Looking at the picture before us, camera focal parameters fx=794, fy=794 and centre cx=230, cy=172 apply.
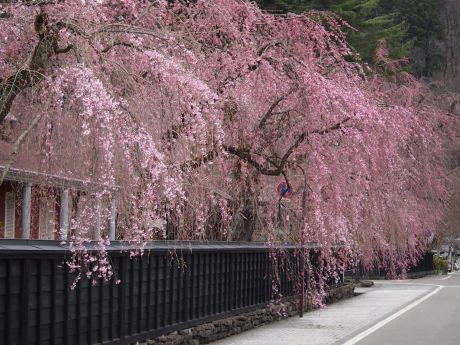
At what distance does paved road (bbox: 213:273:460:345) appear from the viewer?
1390 centimetres

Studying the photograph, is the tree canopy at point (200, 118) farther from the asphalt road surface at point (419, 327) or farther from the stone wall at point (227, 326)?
the asphalt road surface at point (419, 327)

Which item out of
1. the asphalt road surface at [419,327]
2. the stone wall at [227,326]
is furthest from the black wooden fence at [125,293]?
the asphalt road surface at [419,327]

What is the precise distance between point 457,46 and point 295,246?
172ft

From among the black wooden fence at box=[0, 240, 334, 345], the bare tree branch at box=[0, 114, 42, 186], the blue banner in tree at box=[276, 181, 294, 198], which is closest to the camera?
the bare tree branch at box=[0, 114, 42, 186]

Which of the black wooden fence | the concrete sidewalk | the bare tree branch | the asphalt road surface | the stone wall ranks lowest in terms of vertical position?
the asphalt road surface

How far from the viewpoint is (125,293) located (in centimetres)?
983

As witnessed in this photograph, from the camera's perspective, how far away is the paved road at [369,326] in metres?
13.9

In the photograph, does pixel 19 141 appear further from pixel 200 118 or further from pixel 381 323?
pixel 381 323

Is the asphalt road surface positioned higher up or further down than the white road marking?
further down

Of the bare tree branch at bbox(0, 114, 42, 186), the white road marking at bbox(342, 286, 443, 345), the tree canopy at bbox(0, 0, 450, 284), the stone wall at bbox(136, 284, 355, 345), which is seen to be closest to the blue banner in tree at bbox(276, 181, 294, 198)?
the tree canopy at bbox(0, 0, 450, 284)

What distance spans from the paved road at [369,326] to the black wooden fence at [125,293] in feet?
3.00

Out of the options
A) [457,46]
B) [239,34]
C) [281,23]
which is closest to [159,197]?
[239,34]

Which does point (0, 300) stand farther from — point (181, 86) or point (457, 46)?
point (457, 46)

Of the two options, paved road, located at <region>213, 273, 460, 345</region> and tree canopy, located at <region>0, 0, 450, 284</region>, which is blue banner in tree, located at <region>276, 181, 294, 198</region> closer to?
tree canopy, located at <region>0, 0, 450, 284</region>
